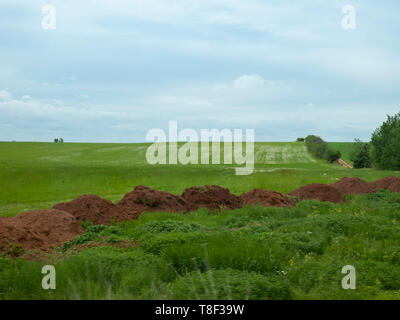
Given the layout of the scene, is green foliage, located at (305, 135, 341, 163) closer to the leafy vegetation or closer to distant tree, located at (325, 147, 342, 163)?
distant tree, located at (325, 147, 342, 163)

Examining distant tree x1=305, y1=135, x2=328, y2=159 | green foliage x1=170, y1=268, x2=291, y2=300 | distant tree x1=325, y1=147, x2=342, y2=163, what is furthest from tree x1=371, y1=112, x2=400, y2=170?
green foliage x1=170, y1=268, x2=291, y2=300

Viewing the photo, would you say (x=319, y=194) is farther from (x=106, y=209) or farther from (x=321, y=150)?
(x=321, y=150)

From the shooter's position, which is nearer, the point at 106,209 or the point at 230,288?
the point at 230,288

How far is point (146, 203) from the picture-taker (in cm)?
1419

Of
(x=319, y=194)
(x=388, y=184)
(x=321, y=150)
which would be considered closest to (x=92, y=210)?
(x=319, y=194)

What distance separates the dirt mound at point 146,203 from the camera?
1352 centimetres

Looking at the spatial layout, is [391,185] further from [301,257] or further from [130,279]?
[130,279]

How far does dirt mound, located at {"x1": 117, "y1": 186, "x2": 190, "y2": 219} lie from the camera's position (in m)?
13.5

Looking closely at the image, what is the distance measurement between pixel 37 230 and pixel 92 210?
8.97ft

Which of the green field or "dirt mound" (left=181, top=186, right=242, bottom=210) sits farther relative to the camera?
"dirt mound" (left=181, top=186, right=242, bottom=210)

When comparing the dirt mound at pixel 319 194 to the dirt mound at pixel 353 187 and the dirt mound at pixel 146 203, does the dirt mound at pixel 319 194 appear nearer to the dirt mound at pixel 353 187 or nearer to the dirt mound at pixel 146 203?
the dirt mound at pixel 353 187
